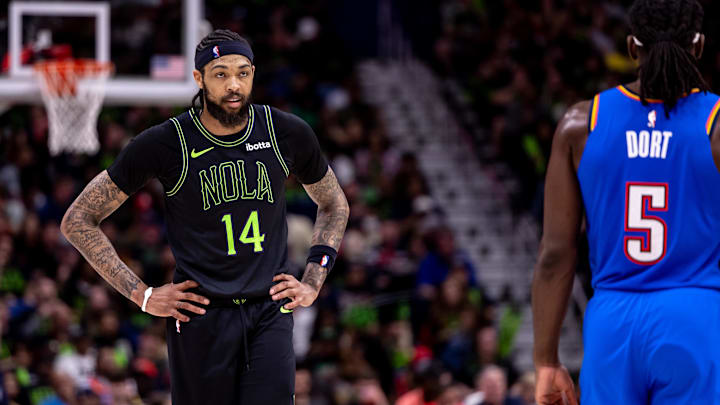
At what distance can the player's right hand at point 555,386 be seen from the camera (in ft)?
13.7

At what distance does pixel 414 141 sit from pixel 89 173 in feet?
21.1

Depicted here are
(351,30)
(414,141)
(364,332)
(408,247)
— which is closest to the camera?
(364,332)

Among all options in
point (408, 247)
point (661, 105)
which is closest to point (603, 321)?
point (661, 105)

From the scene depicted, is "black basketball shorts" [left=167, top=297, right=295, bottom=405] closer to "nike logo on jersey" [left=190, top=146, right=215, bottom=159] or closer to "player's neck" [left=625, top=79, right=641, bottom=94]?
"nike logo on jersey" [left=190, top=146, right=215, bottom=159]

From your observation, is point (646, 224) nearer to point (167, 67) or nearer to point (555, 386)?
point (555, 386)

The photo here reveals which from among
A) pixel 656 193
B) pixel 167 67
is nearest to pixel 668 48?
pixel 656 193

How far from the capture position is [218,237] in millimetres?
4898

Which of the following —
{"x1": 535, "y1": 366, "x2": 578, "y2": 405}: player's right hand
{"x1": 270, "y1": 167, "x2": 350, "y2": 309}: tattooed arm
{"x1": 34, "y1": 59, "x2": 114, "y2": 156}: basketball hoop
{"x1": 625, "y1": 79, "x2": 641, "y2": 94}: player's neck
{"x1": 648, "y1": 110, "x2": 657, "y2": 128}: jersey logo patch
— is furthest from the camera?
{"x1": 34, "y1": 59, "x2": 114, "y2": 156}: basketball hoop

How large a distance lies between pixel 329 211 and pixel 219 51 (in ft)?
3.37

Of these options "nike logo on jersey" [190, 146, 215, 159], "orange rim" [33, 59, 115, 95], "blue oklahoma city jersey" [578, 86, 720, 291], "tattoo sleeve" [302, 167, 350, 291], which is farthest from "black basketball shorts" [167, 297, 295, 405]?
"orange rim" [33, 59, 115, 95]

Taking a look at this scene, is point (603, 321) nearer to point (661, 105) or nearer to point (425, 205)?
point (661, 105)

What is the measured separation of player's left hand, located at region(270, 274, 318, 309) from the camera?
4.93 metres

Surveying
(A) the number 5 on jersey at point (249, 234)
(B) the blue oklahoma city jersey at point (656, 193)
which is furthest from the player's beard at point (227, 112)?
(B) the blue oklahoma city jersey at point (656, 193)

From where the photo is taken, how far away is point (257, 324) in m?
4.91
